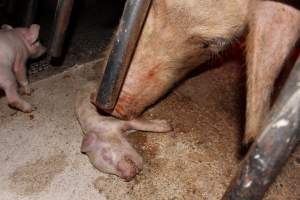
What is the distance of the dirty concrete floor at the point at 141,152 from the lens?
2.03 meters

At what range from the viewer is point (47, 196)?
1.96 metres

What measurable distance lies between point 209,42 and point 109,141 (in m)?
0.68

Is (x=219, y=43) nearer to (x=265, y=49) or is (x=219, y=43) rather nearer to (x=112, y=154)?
(x=265, y=49)

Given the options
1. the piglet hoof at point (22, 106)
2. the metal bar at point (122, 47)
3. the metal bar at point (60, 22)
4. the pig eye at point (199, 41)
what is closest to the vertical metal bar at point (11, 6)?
the piglet hoof at point (22, 106)

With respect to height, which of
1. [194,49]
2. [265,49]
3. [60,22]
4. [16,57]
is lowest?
[16,57]

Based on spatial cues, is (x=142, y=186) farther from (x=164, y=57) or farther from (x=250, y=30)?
(x=250, y=30)

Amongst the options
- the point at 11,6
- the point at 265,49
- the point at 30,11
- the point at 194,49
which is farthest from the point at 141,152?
the point at 11,6

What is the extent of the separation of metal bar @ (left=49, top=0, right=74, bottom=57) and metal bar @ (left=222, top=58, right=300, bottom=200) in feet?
4.47

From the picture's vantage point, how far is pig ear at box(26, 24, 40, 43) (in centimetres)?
266

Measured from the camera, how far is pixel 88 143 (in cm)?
207

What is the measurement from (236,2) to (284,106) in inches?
36.6

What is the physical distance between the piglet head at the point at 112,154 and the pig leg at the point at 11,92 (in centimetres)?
46

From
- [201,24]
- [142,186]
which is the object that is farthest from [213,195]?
[201,24]

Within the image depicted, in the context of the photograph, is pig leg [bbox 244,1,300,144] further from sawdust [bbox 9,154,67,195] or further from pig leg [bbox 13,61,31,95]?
pig leg [bbox 13,61,31,95]
